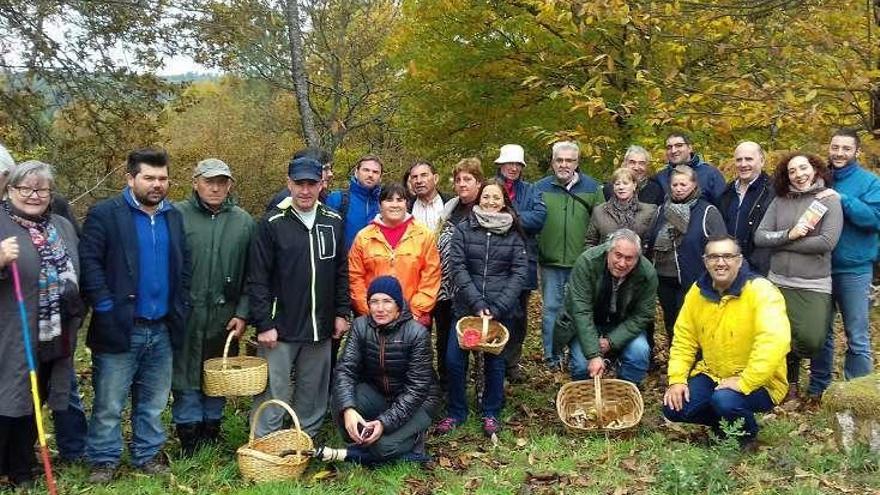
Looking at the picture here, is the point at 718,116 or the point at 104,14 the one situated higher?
the point at 104,14

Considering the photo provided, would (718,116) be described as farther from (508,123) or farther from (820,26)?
(508,123)

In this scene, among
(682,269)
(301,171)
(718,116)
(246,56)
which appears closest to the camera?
(301,171)

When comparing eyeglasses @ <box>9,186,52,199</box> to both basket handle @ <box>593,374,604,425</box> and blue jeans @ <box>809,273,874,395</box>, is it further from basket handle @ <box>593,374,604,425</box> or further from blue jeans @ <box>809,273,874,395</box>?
blue jeans @ <box>809,273,874,395</box>

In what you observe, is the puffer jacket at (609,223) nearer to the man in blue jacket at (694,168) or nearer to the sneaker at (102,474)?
the man in blue jacket at (694,168)

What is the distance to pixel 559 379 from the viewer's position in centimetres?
737

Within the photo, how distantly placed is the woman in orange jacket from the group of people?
0.05ft

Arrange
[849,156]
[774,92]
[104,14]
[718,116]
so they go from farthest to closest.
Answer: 1. [104,14]
2. [718,116]
3. [774,92]
4. [849,156]

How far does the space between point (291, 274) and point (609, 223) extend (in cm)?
287

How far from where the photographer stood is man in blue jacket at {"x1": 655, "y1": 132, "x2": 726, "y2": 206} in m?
6.54

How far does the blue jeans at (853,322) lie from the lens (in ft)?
19.2

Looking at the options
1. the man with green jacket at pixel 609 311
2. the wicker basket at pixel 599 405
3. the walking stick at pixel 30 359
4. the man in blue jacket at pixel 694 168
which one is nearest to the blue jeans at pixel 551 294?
the man with green jacket at pixel 609 311

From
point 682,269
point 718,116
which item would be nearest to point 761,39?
point 718,116

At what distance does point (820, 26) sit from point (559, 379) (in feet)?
14.5

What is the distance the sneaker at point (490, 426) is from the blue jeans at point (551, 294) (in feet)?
4.12
